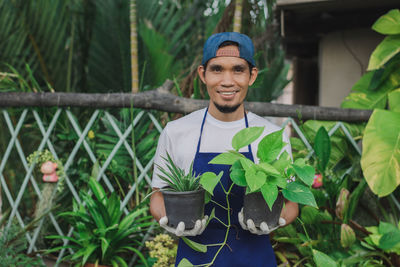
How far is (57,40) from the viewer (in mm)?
3383

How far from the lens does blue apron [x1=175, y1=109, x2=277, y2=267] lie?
50.3 inches

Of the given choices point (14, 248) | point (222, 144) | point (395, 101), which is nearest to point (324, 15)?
point (395, 101)

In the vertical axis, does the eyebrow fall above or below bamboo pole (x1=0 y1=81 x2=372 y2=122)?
above

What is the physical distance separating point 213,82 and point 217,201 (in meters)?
0.45

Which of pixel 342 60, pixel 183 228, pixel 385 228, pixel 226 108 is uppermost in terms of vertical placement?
pixel 342 60

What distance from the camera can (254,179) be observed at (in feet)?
3.32

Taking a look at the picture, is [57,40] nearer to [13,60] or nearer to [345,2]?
[13,60]

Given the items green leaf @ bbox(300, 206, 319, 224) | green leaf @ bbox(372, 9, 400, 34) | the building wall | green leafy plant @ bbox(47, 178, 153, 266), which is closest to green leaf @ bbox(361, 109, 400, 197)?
green leaf @ bbox(300, 206, 319, 224)

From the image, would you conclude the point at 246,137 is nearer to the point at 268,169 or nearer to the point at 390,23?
the point at 268,169

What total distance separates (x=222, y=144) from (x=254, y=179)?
0.34 meters

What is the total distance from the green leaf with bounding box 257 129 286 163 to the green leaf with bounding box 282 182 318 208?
0.11m

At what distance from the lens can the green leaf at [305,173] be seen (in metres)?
1.07

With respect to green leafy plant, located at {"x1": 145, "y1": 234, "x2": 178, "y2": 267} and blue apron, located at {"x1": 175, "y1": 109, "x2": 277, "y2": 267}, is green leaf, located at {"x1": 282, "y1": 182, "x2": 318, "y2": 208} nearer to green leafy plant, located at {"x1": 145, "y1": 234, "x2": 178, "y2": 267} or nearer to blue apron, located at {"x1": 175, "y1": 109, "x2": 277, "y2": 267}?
blue apron, located at {"x1": 175, "y1": 109, "x2": 277, "y2": 267}

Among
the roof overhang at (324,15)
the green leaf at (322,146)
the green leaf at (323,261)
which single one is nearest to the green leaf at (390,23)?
the roof overhang at (324,15)
